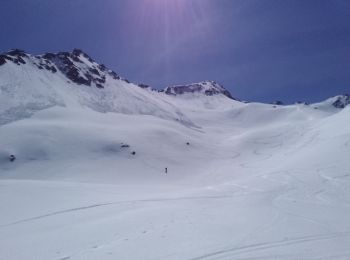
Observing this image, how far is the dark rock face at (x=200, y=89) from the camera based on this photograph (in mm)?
162850

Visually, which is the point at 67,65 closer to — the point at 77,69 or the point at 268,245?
the point at 77,69

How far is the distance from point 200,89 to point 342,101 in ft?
201

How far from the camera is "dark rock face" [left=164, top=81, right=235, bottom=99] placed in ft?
534

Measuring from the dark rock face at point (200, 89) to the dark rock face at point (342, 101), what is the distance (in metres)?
48.7

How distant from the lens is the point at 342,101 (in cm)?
16275

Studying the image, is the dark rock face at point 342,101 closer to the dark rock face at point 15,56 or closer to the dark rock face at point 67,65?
the dark rock face at point 67,65

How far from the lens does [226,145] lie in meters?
71.6

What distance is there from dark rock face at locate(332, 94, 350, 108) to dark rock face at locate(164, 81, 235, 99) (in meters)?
48.7

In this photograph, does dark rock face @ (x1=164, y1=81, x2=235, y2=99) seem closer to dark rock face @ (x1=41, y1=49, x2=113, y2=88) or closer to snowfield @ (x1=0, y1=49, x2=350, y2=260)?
dark rock face @ (x1=41, y1=49, x2=113, y2=88)

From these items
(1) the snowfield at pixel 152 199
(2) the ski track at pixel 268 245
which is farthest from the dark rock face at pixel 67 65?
(2) the ski track at pixel 268 245

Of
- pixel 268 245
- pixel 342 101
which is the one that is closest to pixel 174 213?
pixel 268 245

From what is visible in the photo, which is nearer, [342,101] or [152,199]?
[152,199]

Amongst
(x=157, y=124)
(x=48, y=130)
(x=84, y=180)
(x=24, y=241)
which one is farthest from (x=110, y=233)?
(x=157, y=124)

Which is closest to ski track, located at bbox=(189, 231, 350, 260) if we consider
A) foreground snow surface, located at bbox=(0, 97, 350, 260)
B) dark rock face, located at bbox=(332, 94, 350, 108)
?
foreground snow surface, located at bbox=(0, 97, 350, 260)
